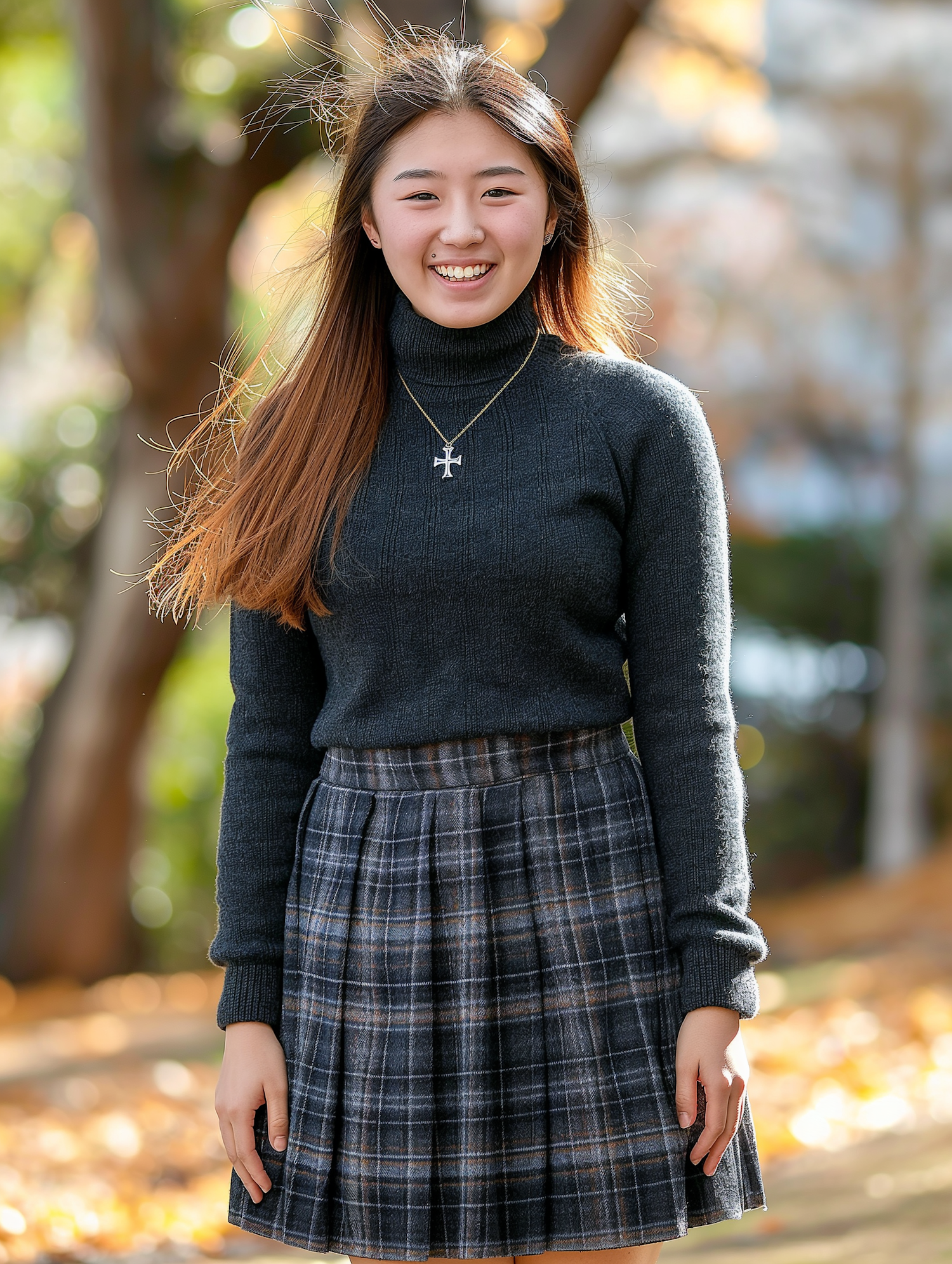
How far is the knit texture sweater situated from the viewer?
60.9 inches

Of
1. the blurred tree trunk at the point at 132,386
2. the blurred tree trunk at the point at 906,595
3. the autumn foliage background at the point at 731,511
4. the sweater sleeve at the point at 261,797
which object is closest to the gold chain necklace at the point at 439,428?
the sweater sleeve at the point at 261,797

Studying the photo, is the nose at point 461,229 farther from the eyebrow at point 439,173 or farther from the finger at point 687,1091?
the finger at point 687,1091

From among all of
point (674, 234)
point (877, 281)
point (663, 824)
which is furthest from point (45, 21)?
point (663, 824)

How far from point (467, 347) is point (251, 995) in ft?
2.72

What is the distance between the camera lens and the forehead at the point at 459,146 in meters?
1.62

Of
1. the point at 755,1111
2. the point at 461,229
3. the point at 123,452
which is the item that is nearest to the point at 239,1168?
the point at 461,229

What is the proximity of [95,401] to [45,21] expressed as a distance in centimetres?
216

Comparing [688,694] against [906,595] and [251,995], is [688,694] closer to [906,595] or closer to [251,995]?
[251,995]

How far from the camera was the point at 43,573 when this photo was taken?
293 inches

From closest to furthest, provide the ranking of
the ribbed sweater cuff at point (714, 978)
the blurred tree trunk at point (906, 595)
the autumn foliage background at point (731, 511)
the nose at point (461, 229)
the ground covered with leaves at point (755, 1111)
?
the ribbed sweater cuff at point (714, 978) < the nose at point (461, 229) < the ground covered with leaves at point (755, 1111) < the autumn foliage background at point (731, 511) < the blurred tree trunk at point (906, 595)

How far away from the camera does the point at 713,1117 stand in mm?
1504

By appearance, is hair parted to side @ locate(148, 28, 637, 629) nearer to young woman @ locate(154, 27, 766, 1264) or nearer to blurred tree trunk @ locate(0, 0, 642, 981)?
young woman @ locate(154, 27, 766, 1264)

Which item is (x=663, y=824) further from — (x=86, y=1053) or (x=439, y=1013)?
(x=86, y=1053)

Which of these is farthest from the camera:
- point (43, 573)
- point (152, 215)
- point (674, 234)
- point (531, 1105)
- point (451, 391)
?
point (674, 234)
